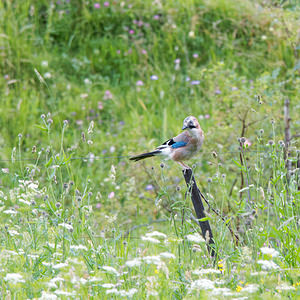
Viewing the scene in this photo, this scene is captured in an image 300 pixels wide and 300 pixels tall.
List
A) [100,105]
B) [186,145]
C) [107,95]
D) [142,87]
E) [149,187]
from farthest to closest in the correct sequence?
1. [142,87]
2. [107,95]
3. [100,105]
4. [149,187]
5. [186,145]

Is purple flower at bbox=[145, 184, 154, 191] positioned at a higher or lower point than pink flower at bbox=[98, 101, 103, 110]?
lower

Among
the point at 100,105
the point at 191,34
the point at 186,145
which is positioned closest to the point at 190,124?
the point at 186,145

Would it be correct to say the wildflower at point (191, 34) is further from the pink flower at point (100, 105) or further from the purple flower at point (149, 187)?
the purple flower at point (149, 187)

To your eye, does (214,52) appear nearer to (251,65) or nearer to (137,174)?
(251,65)

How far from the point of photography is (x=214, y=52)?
9.42 metres

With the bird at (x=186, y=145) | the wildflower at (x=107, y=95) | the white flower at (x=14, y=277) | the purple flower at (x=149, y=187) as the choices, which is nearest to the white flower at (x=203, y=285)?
the white flower at (x=14, y=277)

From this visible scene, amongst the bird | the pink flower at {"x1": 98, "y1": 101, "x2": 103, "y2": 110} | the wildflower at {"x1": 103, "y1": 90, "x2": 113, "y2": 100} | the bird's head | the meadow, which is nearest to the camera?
the bird's head

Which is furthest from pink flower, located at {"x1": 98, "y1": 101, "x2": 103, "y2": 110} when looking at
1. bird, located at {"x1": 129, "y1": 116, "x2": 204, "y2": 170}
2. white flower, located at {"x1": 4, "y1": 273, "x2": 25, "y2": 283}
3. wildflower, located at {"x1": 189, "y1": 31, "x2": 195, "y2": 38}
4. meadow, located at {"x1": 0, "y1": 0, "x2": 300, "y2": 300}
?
white flower, located at {"x1": 4, "y1": 273, "x2": 25, "y2": 283}

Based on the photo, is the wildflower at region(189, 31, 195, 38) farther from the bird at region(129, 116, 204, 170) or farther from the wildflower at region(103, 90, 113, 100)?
the bird at region(129, 116, 204, 170)

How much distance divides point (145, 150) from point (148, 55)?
3.22m

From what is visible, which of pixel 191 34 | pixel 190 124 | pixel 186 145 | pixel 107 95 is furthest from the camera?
pixel 191 34

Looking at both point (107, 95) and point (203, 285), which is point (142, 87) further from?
point (203, 285)

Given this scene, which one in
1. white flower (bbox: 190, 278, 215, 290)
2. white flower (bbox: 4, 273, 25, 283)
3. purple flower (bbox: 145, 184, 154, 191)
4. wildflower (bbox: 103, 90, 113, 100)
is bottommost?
purple flower (bbox: 145, 184, 154, 191)

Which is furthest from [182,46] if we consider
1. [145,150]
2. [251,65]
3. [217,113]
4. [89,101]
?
[145,150]
